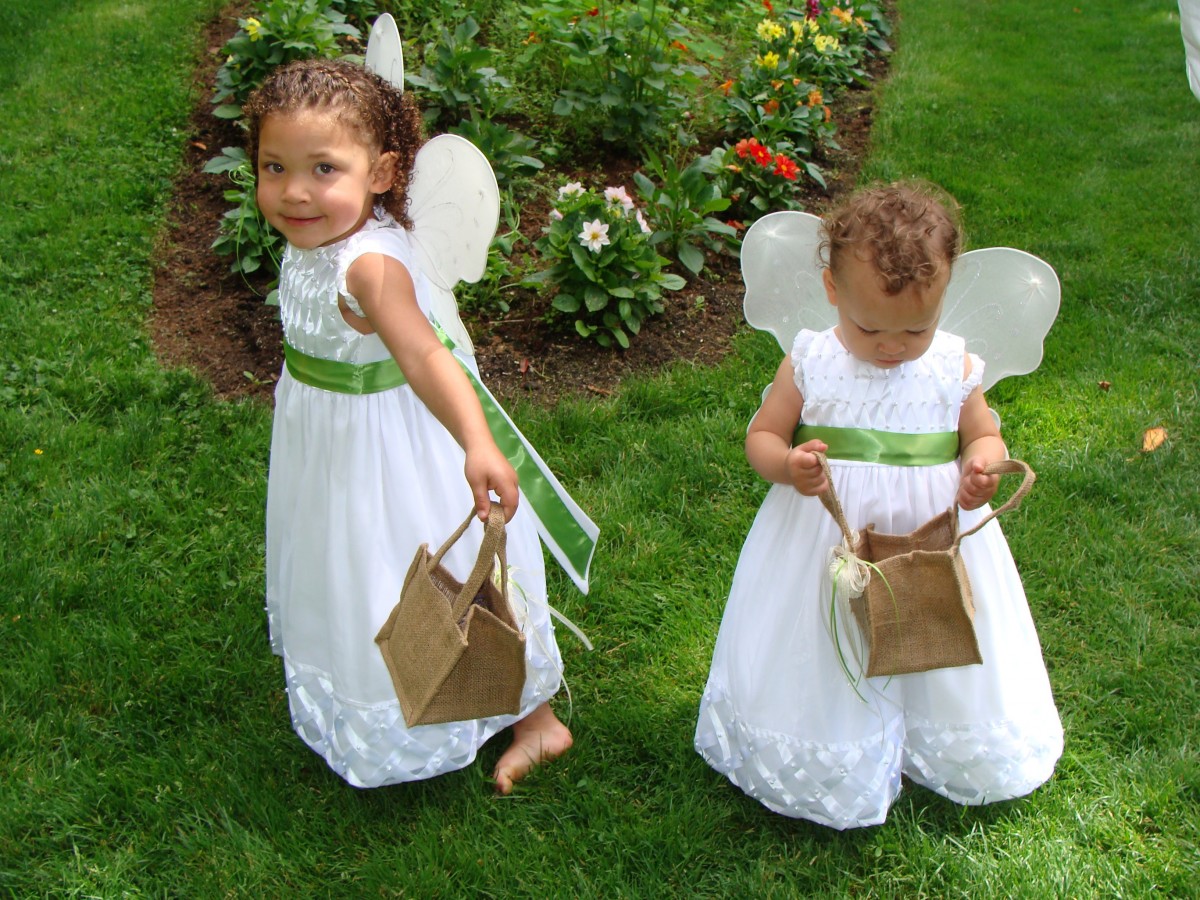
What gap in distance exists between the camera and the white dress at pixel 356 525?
2201 millimetres

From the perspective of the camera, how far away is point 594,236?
147 inches

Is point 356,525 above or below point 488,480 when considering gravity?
below

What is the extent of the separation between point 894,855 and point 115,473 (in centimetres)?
246

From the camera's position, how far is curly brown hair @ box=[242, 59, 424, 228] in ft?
6.72

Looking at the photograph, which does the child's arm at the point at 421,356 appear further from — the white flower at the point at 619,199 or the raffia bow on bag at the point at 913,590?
the white flower at the point at 619,199

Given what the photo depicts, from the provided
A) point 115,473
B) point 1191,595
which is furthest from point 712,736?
point 115,473

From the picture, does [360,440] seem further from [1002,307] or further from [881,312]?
[1002,307]

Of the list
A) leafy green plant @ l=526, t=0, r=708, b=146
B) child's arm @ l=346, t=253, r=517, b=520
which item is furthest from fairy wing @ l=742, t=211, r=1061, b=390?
leafy green plant @ l=526, t=0, r=708, b=146

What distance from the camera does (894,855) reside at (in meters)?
2.26


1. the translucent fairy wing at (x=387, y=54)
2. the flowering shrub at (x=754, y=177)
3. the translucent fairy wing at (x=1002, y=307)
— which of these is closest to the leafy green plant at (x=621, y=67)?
the flowering shrub at (x=754, y=177)

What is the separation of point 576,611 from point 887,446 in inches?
43.5

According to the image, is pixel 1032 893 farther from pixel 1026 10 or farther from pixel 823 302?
pixel 1026 10

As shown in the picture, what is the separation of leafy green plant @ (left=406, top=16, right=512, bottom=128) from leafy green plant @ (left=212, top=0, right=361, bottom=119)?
43 cm

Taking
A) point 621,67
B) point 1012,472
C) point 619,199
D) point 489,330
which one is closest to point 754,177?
point 621,67
